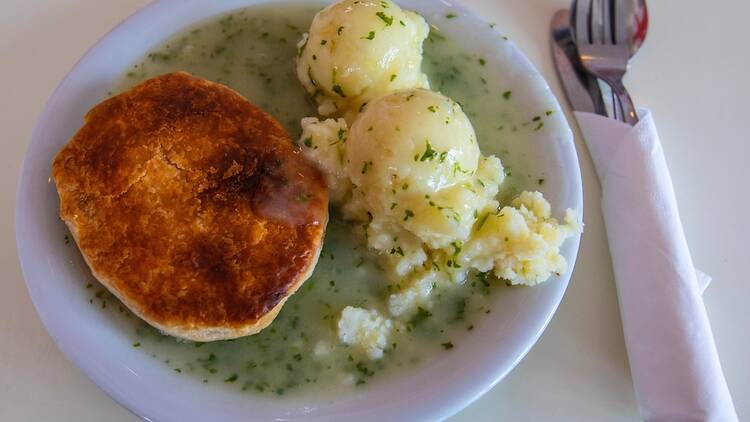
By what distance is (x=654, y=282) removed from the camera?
Answer: 4.83 ft

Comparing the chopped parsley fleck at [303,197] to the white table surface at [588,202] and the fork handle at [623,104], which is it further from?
the fork handle at [623,104]

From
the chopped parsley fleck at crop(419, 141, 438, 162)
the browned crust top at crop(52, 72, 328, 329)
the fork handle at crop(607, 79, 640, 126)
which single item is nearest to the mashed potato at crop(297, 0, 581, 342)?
the chopped parsley fleck at crop(419, 141, 438, 162)

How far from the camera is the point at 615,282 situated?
5.13 ft

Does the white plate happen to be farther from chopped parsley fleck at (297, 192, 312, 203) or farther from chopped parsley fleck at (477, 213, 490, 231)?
chopped parsley fleck at (297, 192, 312, 203)

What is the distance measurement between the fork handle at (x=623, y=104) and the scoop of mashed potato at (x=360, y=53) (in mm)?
587

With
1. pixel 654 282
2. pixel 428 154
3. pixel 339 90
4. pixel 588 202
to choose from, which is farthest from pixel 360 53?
pixel 654 282

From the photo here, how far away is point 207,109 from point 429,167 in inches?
20.8

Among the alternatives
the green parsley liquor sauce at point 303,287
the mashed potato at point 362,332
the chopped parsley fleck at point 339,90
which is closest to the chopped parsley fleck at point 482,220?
the green parsley liquor sauce at point 303,287

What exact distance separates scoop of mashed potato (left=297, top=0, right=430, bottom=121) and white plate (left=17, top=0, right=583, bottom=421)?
→ 1.23 feet

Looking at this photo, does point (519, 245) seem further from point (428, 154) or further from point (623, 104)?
point (623, 104)

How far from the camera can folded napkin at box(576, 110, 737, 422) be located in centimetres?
137

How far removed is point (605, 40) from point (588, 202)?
0.50m

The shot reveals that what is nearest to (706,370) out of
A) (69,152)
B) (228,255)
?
(228,255)

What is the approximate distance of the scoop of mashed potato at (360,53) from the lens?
4.74 ft
